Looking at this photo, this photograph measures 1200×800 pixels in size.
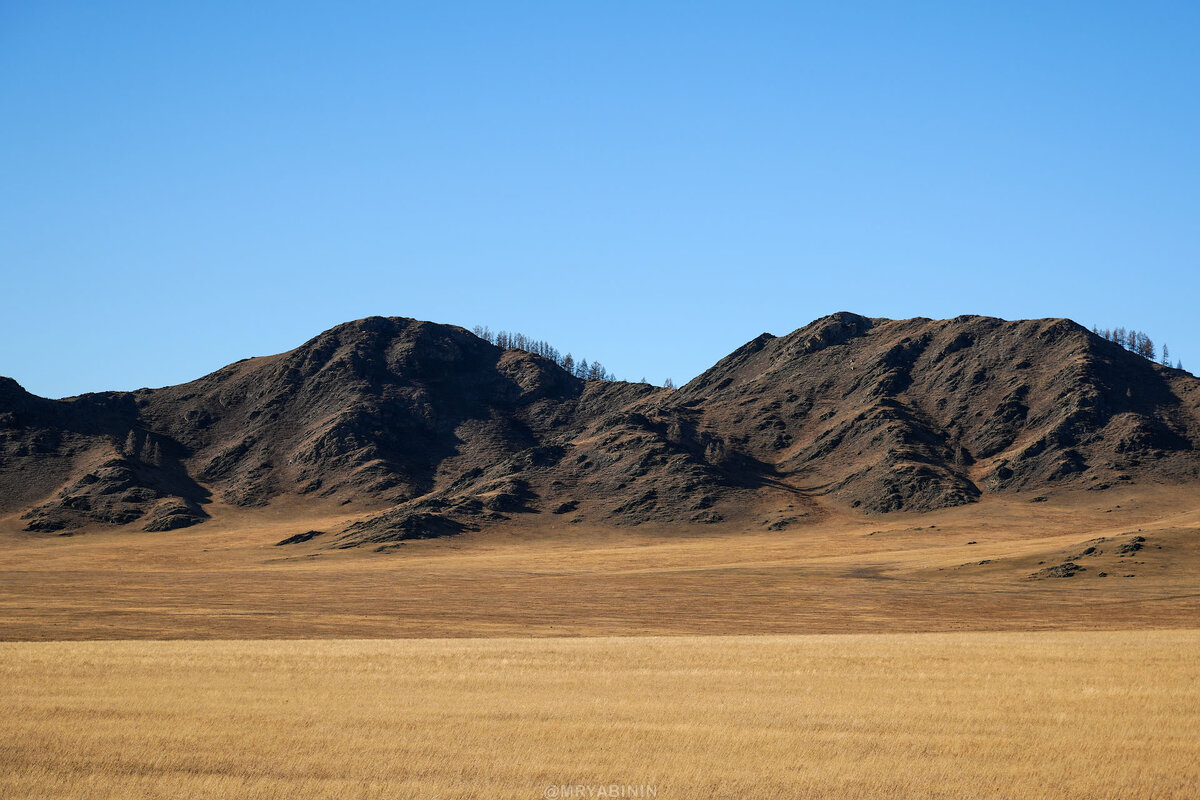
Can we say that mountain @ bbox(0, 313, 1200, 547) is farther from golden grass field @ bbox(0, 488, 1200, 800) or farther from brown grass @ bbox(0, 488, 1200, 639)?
golden grass field @ bbox(0, 488, 1200, 800)

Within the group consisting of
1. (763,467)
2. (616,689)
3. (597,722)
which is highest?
(763,467)

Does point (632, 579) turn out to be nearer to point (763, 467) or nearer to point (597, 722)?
point (597, 722)

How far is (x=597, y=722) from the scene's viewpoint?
27578 mm

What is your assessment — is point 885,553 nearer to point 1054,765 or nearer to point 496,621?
point 496,621

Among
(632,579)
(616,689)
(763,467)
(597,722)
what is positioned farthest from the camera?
(763,467)

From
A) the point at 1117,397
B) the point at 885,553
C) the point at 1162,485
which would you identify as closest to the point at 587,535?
the point at 885,553

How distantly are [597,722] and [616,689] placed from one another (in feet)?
19.9

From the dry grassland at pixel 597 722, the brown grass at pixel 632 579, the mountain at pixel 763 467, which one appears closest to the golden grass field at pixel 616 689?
the dry grassland at pixel 597 722

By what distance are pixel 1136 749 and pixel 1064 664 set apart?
53.5ft

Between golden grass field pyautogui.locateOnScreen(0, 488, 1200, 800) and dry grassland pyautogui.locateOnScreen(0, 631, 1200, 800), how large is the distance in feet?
0.37

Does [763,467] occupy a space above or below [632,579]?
above

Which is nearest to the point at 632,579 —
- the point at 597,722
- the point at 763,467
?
the point at 597,722

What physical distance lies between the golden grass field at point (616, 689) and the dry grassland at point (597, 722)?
112mm

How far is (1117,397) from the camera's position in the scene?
589 feet
